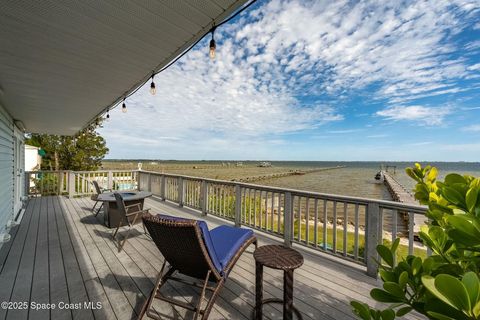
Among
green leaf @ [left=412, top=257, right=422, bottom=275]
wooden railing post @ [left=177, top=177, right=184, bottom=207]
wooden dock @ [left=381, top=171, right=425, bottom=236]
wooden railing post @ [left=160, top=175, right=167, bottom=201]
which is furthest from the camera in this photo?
wooden dock @ [left=381, top=171, right=425, bottom=236]

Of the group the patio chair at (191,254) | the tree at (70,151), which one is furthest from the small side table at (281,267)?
the tree at (70,151)

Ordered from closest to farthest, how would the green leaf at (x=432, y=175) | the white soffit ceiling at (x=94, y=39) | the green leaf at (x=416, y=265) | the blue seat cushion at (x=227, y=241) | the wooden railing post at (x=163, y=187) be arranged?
the green leaf at (x=416, y=265) → the green leaf at (x=432, y=175) → the white soffit ceiling at (x=94, y=39) → the blue seat cushion at (x=227, y=241) → the wooden railing post at (x=163, y=187)

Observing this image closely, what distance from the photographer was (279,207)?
152 inches

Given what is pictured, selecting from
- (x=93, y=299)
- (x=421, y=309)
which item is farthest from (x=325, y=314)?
(x=93, y=299)

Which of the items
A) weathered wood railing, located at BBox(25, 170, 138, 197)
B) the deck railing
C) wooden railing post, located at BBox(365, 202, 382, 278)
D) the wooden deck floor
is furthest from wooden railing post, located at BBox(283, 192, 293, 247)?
weathered wood railing, located at BBox(25, 170, 138, 197)

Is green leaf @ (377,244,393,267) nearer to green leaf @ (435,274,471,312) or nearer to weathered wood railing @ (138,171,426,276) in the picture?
green leaf @ (435,274,471,312)

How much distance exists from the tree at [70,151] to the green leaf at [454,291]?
17.1 m

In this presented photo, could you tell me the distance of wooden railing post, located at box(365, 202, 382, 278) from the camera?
111 inches

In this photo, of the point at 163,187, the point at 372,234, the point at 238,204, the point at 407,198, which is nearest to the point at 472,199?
the point at 372,234

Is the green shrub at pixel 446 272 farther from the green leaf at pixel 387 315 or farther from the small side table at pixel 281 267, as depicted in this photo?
the small side table at pixel 281 267

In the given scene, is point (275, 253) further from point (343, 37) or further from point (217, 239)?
point (343, 37)

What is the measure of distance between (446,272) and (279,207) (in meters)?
3.15

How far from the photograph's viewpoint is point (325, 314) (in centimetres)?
218

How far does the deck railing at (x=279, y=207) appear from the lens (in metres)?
2.86
